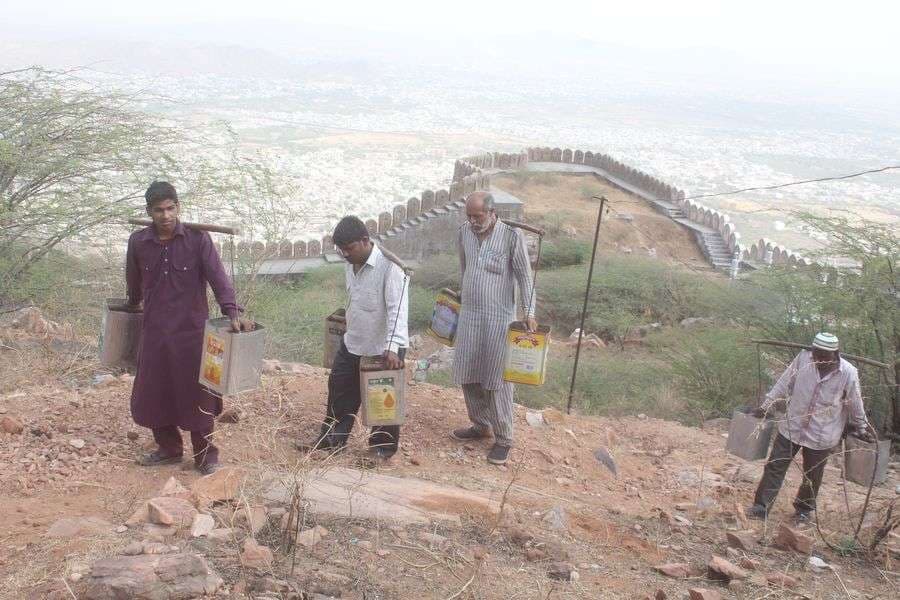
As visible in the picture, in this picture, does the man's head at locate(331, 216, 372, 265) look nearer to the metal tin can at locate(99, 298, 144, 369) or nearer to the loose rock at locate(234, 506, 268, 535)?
the metal tin can at locate(99, 298, 144, 369)

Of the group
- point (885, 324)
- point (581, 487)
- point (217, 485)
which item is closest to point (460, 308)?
point (581, 487)

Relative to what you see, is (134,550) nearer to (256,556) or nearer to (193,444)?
(256,556)

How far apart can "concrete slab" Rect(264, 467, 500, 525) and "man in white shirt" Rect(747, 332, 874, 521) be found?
1810mm

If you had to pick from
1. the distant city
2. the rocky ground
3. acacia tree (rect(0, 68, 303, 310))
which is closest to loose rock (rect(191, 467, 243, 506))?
the rocky ground

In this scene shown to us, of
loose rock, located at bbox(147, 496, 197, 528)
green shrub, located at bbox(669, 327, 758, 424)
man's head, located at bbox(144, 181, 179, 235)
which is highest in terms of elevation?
man's head, located at bbox(144, 181, 179, 235)

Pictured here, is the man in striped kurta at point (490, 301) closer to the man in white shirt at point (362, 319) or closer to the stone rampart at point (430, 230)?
the man in white shirt at point (362, 319)

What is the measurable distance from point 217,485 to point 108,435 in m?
1.31

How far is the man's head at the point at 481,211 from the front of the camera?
5.41m

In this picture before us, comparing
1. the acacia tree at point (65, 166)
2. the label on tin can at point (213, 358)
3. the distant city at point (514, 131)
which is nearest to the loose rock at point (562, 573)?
the label on tin can at point (213, 358)

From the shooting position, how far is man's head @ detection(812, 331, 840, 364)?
5133mm

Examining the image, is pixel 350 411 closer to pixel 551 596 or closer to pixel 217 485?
pixel 217 485

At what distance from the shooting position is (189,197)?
31.7 feet

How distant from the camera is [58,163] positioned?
28.6 feet

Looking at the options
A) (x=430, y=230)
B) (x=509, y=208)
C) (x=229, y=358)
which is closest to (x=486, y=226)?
(x=229, y=358)
